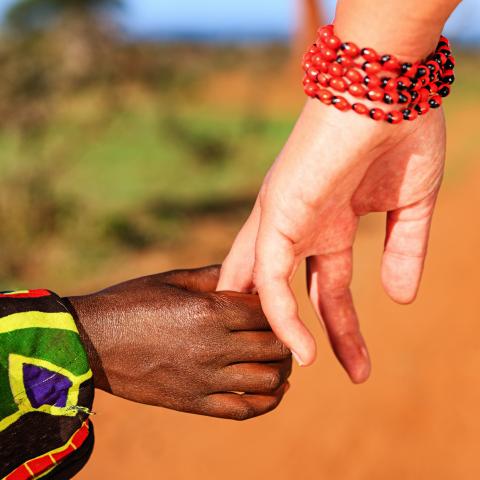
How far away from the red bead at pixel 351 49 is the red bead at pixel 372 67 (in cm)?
3

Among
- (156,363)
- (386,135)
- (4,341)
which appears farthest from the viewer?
(156,363)

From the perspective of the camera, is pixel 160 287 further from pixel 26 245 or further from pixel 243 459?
pixel 26 245

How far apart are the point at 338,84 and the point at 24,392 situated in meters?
0.93

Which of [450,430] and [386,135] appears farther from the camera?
[450,430]

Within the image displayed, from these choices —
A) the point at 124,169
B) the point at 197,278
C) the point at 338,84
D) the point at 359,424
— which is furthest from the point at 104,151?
the point at 338,84

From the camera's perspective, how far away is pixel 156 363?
184cm

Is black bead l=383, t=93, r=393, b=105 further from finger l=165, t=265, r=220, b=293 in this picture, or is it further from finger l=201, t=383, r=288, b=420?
finger l=201, t=383, r=288, b=420

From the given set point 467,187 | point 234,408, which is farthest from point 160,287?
point 467,187

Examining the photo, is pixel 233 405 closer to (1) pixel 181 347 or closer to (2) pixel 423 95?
(1) pixel 181 347

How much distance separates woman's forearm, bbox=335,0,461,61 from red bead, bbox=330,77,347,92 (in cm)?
8

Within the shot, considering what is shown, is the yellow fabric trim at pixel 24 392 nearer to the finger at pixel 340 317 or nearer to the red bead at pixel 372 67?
the finger at pixel 340 317

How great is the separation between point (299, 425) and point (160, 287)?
6.60 ft

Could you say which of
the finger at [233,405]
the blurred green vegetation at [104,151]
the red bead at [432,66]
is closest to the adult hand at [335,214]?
the red bead at [432,66]

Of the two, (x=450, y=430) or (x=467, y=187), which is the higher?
(x=467, y=187)
